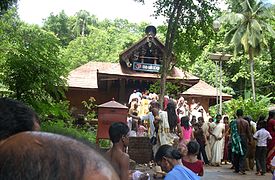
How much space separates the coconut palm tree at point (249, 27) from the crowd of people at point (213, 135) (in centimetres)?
1944

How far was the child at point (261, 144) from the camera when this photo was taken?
10156 millimetres

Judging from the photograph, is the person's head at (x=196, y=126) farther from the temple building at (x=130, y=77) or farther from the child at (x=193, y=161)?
the child at (x=193, y=161)

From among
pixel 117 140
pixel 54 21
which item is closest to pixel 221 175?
pixel 117 140

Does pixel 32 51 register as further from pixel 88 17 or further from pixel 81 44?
pixel 88 17

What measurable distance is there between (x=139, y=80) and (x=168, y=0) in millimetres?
6551

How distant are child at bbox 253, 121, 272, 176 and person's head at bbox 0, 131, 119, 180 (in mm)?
9962

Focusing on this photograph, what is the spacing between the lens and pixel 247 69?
32.8 m

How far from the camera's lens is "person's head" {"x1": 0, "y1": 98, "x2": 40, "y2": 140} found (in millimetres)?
1488

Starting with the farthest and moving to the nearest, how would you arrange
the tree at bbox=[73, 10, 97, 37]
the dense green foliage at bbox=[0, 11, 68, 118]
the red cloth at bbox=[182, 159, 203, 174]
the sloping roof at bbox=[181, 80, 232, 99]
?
1. the tree at bbox=[73, 10, 97, 37]
2. the sloping roof at bbox=[181, 80, 232, 99]
3. the dense green foliage at bbox=[0, 11, 68, 118]
4. the red cloth at bbox=[182, 159, 203, 174]

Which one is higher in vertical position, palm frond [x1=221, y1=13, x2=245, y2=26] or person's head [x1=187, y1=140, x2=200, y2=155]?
palm frond [x1=221, y1=13, x2=245, y2=26]

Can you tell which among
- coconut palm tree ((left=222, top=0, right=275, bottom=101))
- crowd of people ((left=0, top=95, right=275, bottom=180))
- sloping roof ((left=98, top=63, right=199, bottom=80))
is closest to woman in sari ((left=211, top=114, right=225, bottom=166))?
crowd of people ((left=0, top=95, right=275, bottom=180))

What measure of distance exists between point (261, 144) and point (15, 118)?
9417 mm

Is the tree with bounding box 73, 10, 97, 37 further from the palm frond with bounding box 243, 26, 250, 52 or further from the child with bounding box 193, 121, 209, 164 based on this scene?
the child with bounding box 193, 121, 209, 164

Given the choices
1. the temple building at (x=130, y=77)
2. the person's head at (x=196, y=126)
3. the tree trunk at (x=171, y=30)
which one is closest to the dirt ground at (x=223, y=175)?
the person's head at (x=196, y=126)
